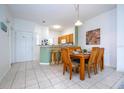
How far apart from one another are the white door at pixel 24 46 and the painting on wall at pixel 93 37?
11.8 ft

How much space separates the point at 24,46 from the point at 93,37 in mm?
4134

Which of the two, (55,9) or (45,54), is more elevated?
(55,9)

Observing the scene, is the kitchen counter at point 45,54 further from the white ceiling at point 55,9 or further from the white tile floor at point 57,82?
the white tile floor at point 57,82

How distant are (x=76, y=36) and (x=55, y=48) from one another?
Answer: 2.16 m

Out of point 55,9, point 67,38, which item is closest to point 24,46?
point 55,9

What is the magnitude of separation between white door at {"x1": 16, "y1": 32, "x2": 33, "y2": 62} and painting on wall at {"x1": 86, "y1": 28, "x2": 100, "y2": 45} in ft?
11.8

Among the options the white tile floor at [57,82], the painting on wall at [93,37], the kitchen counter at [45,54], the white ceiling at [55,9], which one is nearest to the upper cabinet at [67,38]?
the painting on wall at [93,37]

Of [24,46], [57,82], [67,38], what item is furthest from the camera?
[67,38]

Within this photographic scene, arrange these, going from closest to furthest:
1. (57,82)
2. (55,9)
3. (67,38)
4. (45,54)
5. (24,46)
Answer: (57,82) < (55,9) < (45,54) < (24,46) < (67,38)

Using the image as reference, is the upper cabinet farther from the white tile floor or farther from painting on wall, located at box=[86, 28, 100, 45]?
the white tile floor

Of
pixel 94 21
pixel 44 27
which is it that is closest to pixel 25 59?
pixel 44 27

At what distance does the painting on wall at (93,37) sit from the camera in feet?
15.6

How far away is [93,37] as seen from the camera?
5.03m

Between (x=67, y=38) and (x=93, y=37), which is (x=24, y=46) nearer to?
(x=67, y=38)
